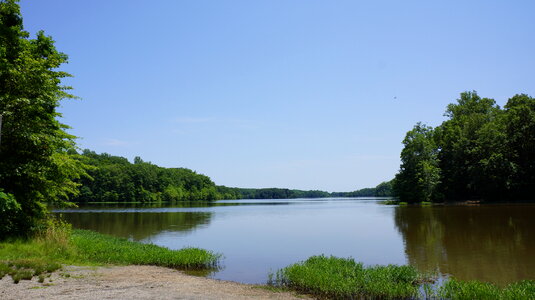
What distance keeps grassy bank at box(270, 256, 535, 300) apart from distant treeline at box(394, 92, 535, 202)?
75340mm

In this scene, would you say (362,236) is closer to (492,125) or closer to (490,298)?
(490,298)

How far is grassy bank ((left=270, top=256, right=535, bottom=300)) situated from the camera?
486 inches

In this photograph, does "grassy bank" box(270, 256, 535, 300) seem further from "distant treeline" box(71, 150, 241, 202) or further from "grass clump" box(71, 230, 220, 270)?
"distant treeline" box(71, 150, 241, 202)

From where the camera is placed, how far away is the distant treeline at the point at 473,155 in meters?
79.4

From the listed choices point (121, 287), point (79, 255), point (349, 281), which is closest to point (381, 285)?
point (349, 281)

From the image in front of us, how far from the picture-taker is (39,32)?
23.2m

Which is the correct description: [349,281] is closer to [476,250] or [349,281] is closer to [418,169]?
[476,250]

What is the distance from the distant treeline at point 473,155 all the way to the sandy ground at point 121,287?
80606mm

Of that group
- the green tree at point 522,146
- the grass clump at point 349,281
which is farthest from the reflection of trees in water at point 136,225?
the green tree at point 522,146

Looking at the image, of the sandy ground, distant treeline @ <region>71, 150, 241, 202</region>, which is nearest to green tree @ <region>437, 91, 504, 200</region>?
the sandy ground

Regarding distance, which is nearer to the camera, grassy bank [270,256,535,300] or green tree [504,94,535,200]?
grassy bank [270,256,535,300]

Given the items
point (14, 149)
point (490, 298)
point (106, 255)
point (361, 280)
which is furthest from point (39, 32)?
point (490, 298)

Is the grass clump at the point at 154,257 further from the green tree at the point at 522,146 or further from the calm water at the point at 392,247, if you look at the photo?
the green tree at the point at 522,146

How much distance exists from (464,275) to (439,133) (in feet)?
301
